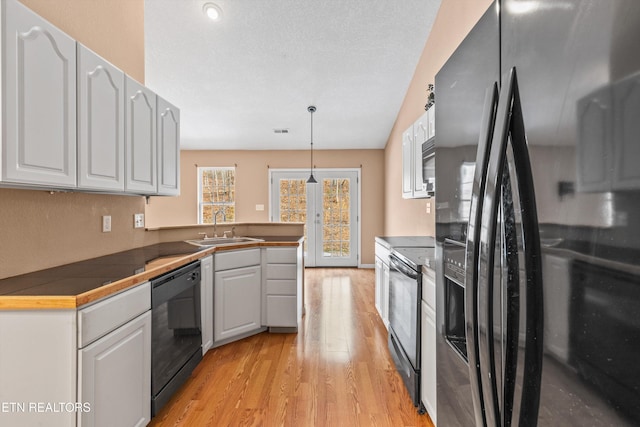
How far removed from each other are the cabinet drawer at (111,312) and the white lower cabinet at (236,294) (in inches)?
39.1

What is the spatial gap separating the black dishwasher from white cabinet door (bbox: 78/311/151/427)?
8 centimetres

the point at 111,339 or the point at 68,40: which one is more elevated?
the point at 68,40

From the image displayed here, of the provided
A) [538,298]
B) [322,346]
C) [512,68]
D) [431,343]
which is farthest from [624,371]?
[322,346]

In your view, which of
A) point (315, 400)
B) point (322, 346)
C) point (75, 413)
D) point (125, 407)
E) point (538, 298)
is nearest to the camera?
point (538, 298)

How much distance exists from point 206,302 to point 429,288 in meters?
1.73

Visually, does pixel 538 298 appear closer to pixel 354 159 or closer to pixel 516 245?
pixel 516 245

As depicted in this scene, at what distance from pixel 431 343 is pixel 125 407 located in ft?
5.06

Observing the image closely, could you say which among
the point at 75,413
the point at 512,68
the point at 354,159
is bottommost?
the point at 75,413

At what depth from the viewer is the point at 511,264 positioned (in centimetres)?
57

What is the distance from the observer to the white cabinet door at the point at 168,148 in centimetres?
232

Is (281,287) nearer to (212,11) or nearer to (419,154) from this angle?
(419,154)

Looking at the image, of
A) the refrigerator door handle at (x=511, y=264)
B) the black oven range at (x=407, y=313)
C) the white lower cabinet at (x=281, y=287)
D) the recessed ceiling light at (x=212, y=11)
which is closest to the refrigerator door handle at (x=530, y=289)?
the refrigerator door handle at (x=511, y=264)

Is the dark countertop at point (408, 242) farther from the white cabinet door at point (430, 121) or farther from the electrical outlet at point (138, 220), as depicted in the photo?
the electrical outlet at point (138, 220)

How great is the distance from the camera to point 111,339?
1326 mm
